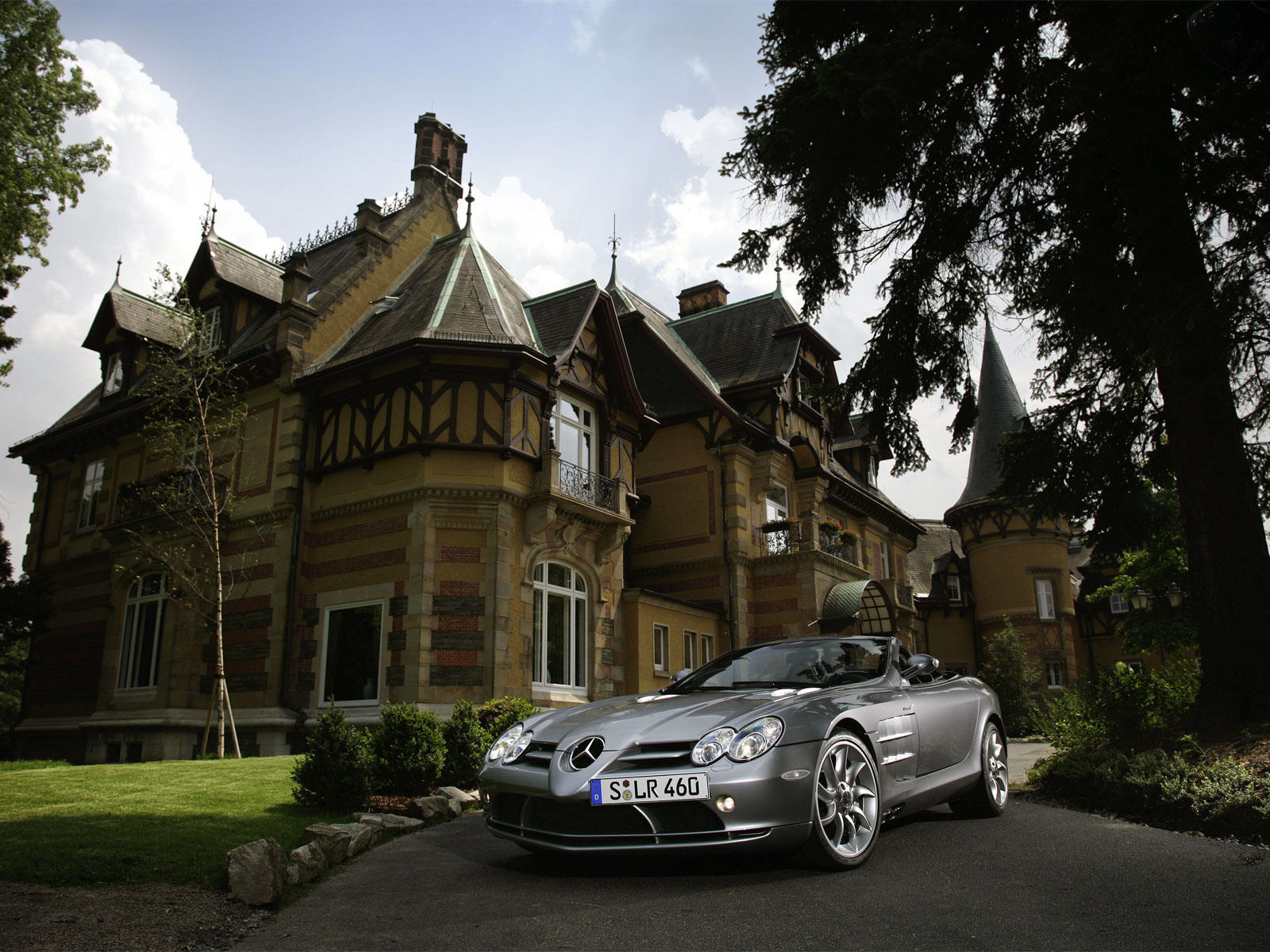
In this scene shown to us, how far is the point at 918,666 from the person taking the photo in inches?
263

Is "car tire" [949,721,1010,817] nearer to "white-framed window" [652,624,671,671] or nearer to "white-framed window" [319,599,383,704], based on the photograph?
"white-framed window" [319,599,383,704]

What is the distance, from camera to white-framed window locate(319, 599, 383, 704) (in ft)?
53.9

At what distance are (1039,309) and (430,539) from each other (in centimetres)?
1059

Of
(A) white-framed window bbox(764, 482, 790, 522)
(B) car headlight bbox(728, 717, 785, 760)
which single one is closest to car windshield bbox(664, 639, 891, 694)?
(B) car headlight bbox(728, 717, 785, 760)

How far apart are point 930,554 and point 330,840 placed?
39.5 meters

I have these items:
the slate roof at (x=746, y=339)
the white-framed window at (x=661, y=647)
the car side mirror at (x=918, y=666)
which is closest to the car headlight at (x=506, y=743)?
the car side mirror at (x=918, y=666)

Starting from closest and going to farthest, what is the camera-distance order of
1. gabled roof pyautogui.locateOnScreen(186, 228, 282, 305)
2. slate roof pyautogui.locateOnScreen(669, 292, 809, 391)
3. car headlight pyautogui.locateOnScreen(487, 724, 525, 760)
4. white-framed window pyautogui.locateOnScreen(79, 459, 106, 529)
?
car headlight pyautogui.locateOnScreen(487, 724, 525, 760) < gabled roof pyautogui.locateOnScreen(186, 228, 282, 305) < white-framed window pyautogui.locateOnScreen(79, 459, 106, 529) < slate roof pyautogui.locateOnScreen(669, 292, 809, 391)

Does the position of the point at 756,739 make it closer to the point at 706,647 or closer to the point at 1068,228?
the point at 1068,228

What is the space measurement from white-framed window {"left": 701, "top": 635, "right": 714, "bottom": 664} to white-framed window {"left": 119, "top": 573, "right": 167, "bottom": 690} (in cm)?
1186

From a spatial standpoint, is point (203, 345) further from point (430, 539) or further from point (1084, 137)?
point (1084, 137)

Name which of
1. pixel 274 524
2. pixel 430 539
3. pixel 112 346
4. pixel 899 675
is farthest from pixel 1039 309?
pixel 112 346

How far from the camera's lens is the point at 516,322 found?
19172mm

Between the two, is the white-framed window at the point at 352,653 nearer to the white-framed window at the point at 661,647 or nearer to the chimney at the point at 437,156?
the white-framed window at the point at 661,647

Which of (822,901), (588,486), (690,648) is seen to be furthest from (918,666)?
(690,648)
